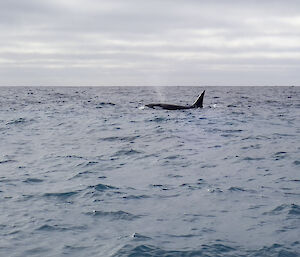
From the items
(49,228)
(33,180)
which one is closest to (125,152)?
(33,180)

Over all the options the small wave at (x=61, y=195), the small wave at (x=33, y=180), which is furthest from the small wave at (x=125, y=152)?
the small wave at (x=61, y=195)

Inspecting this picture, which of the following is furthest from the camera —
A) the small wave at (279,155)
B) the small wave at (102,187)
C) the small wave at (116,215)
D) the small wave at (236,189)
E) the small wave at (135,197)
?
the small wave at (279,155)

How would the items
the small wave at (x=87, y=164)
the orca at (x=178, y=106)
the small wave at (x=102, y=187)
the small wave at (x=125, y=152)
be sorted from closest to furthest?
the small wave at (x=102, y=187)
the small wave at (x=87, y=164)
the small wave at (x=125, y=152)
the orca at (x=178, y=106)

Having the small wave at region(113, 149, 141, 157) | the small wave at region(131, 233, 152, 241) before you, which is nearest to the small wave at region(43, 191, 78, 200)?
the small wave at region(131, 233, 152, 241)

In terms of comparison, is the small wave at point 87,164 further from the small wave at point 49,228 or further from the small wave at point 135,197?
the small wave at point 49,228

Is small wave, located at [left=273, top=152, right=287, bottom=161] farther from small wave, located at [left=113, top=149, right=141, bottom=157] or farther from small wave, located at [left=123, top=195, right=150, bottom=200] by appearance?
small wave, located at [left=123, top=195, right=150, bottom=200]

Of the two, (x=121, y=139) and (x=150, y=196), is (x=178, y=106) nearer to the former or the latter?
(x=121, y=139)

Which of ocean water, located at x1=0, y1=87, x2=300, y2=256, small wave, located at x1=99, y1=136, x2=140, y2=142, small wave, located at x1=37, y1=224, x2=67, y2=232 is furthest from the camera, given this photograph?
small wave, located at x1=99, y1=136, x2=140, y2=142

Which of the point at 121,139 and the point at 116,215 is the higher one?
the point at 121,139

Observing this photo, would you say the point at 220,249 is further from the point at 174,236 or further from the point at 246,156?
the point at 246,156

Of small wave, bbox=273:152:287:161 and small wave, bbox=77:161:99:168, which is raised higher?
small wave, bbox=273:152:287:161

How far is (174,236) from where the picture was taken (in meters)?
8.41

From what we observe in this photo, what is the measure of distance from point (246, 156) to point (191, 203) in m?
7.23

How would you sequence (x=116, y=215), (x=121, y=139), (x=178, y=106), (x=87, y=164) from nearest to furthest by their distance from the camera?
(x=116, y=215) → (x=87, y=164) → (x=121, y=139) → (x=178, y=106)
